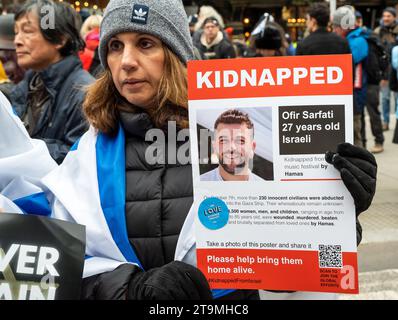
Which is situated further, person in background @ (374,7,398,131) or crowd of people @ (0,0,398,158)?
person in background @ (374,7,398,131)

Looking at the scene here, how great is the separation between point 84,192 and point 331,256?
0.74 m

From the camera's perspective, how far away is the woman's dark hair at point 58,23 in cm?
297

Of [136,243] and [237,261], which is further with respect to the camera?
[136,243]

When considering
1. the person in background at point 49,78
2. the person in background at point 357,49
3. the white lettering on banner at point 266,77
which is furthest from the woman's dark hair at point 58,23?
the person in background at point 357,49

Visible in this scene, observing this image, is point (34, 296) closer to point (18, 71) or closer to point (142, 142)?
point (142, 142)

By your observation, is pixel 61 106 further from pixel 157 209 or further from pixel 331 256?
pixel 331 256

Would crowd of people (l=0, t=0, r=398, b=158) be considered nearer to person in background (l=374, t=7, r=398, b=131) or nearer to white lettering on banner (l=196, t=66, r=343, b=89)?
white lettering on banner (l=196, t=66, r=343, b=89)

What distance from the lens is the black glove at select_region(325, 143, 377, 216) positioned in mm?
1382

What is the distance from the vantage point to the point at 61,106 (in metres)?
2.90

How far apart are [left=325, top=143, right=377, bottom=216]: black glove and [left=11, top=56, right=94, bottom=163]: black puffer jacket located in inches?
65.6

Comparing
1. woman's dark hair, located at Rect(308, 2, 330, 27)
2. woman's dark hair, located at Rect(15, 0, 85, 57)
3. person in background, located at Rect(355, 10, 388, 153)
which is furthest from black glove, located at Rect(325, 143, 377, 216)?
person in background, located at Rect(355, 10, 388, 153)

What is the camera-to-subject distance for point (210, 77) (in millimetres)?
1488
